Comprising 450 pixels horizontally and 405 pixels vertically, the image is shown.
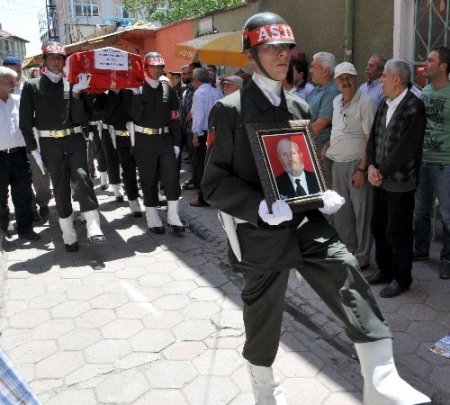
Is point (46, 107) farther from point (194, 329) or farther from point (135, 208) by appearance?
point (194, 329)

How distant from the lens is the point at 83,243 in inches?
236

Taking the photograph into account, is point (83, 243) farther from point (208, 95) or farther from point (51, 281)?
point (208, 95)

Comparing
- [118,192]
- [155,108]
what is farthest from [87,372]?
[118,192]

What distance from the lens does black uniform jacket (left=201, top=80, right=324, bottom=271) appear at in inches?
95.9

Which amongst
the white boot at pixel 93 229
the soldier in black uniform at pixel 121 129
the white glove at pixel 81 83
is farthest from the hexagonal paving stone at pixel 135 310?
the soldier in black uniform at pixel 121 129

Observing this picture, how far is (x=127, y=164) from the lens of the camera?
22.4 ft

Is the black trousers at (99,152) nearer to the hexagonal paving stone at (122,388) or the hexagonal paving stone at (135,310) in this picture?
the hexagonal paving stone at (135,310)

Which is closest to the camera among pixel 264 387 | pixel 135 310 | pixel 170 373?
pixel 264 387

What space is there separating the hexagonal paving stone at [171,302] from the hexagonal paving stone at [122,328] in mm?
329

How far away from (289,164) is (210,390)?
148cm

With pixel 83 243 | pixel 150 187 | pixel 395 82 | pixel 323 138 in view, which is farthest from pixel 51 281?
pixel 395 82

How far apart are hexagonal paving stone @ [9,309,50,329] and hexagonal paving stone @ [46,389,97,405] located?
1.07 meters

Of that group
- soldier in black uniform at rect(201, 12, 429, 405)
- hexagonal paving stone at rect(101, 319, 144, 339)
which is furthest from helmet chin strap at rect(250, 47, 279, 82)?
Answer: hexagonal paving stone at rect(101, 319, 144, 339)

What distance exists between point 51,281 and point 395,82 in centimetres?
360
